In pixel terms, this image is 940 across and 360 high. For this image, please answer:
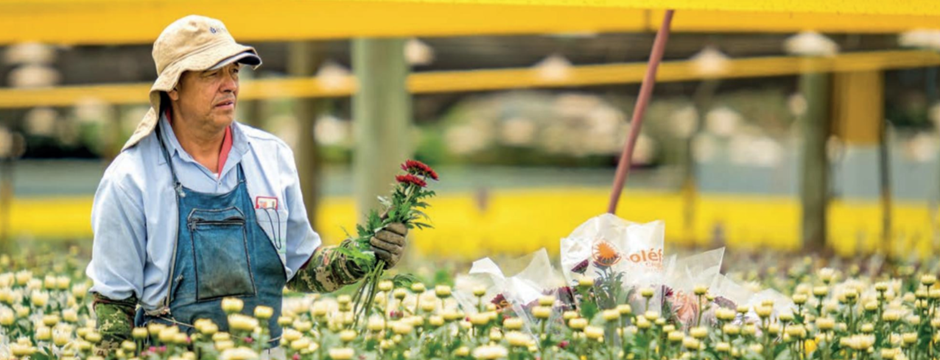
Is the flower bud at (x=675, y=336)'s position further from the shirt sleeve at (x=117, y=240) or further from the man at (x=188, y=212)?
the shirt sleeve at (x=117, y=240)

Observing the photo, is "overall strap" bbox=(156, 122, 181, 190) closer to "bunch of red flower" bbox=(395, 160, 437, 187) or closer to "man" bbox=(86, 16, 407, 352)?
"man" bbox=(86, 16, 407, 352)

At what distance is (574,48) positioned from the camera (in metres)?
13.4

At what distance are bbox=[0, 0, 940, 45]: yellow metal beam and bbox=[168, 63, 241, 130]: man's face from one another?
1233mm

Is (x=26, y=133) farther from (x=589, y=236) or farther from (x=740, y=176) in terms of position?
(x=589, y=236)

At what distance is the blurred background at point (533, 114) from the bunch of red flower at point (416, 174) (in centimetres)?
23

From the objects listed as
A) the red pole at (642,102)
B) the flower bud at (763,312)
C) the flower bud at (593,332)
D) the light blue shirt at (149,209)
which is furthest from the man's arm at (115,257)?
the red pole at (642,102)

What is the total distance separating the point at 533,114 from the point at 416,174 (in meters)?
20.2

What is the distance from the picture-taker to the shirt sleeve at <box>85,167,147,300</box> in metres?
3.01

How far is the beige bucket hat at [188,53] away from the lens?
3010 millimetres

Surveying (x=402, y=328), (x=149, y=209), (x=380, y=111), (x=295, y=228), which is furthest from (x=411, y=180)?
(x=380, y=111)

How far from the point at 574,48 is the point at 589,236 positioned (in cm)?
1004

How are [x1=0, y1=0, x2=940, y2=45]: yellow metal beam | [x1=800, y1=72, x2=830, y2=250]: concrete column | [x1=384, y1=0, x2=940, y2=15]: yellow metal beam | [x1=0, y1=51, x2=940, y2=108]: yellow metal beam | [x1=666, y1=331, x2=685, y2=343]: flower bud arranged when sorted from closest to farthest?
1. [x1=666, y1=331, x2=685, y2=343]: flower bud
2. [x1=384, y1=0, x2=940, y2=15]: yellow metal beam
3. [x1=0, y1=0, x2=940, y2=45]: yellow metal beam
4. [x1=800, y1=72, x2=830, y2=250]: concrete column
5. [x1=0, y1=51, x2=940, y2=108]: yellow metal beam

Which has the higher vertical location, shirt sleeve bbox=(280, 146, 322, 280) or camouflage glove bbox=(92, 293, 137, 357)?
shirt sleeve bbox=(280, 146, 322, 280)

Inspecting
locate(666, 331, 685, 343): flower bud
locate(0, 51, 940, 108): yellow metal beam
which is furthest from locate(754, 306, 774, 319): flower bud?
locate(0, 51, 940, 108): yellow metal beam
